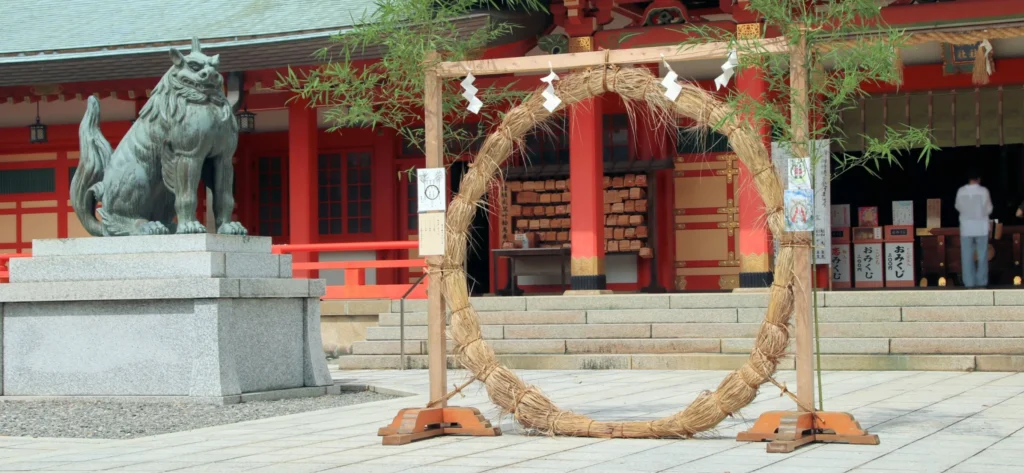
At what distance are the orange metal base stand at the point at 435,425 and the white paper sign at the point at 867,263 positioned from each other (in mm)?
10860

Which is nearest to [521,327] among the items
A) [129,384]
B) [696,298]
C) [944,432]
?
[696,298]

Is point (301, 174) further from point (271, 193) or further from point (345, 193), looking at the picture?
point (271, 193)

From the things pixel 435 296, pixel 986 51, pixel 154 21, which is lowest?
pixel 435 296

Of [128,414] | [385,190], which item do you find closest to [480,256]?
[385,190]

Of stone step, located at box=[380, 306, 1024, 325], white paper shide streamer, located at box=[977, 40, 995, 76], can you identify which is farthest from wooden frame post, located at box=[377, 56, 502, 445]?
white paper shide streamer, located at box=[977, 40, 995, 76]

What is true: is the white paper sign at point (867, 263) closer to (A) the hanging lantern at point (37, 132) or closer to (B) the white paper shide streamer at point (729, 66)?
(B) the white paper shide streamer at point (729, 66)

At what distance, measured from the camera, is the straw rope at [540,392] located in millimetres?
7121

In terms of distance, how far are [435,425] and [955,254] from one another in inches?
470

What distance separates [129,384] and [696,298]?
6093 mm

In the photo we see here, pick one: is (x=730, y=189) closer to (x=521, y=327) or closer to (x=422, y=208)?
(x=521, y=327)

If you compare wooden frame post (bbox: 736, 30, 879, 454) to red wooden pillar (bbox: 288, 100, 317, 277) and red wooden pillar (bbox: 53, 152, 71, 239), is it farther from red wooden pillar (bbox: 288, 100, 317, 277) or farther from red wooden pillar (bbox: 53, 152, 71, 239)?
red wooden pillar (bbox: 53, 152, 71, 239)

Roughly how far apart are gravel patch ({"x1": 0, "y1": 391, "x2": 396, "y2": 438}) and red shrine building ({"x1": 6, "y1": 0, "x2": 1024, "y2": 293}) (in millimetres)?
5076

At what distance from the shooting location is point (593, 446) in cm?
709

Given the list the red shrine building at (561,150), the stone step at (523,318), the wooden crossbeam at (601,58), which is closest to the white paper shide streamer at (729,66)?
the wooden crossbeam at (601,58)
